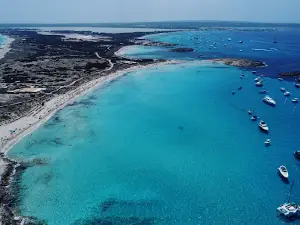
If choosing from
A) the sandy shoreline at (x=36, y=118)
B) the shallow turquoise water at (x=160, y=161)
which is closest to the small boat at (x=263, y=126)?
the shallow turquoise water at (x=160, y=161)

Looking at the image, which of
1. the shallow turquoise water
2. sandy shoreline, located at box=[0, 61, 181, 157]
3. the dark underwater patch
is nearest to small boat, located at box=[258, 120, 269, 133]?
the shallow turquoise water

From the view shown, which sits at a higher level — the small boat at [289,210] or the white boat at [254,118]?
the white boat at [254,118]

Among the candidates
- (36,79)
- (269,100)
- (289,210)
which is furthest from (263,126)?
(36,79)

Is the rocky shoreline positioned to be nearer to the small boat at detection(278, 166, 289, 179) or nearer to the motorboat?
the small boat at detection(278, 166, 289, 179)

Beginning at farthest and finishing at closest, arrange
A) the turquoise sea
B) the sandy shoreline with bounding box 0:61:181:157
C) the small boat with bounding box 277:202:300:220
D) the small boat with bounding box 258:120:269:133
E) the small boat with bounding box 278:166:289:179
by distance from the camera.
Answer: the small boat with bounding box 258:120:269:133 → the sandy shoreline with bounding box 0:61:181:157 → the small boat with bounding box 278:166:289:179 → the turquoise sea → the small boat with bounding box 277:202:300:220

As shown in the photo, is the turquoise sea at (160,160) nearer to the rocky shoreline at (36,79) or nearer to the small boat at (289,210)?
the small boat at (289,210)

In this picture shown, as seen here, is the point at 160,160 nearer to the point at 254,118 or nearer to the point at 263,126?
the point at 263,126
